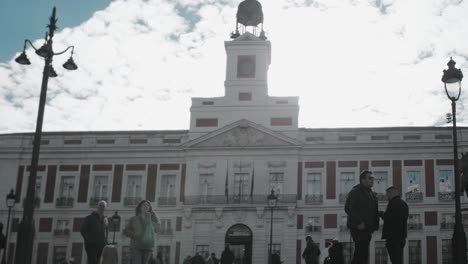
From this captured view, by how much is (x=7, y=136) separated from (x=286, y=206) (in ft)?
70.4

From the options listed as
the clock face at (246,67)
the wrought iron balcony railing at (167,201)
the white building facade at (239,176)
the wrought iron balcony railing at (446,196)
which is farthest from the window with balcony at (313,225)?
the clock face at (246,67)

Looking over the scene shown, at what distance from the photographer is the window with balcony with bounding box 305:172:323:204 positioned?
148 feet

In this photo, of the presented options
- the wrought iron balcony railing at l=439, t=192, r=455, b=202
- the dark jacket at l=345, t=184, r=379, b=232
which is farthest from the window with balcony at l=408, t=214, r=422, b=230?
the dark jacket at l=345, t=184, r=379, b=232

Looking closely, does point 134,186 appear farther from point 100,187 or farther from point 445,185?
point 445,185

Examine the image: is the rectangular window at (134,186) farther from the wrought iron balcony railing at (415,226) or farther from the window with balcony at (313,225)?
the wrought iron balcony railing at (415,226)

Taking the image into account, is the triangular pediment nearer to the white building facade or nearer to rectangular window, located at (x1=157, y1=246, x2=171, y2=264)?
the white building facade

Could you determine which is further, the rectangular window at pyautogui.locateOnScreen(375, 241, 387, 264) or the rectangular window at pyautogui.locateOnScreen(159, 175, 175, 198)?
the rectangular window at pyautogui.locateOnScreen(159, 175, 175, 198)

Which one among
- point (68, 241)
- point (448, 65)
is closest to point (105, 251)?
point (448, 65)

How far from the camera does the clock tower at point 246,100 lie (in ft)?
155

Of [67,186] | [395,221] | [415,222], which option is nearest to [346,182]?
[415,222]

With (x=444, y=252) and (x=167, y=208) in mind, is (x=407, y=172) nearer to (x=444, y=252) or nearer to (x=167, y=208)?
(x=444, y=252)

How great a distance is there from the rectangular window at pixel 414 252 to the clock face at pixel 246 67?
16.1 m

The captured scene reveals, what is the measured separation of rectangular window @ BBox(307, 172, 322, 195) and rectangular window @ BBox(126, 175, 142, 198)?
39.0ft

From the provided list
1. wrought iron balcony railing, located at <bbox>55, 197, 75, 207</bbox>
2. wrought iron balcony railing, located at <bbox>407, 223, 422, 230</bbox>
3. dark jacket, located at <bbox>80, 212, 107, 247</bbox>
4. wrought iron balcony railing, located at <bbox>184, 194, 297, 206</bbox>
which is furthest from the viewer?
wrought iron balcony railing, located at <bbox>55, 197, 75, 207</bbox>
